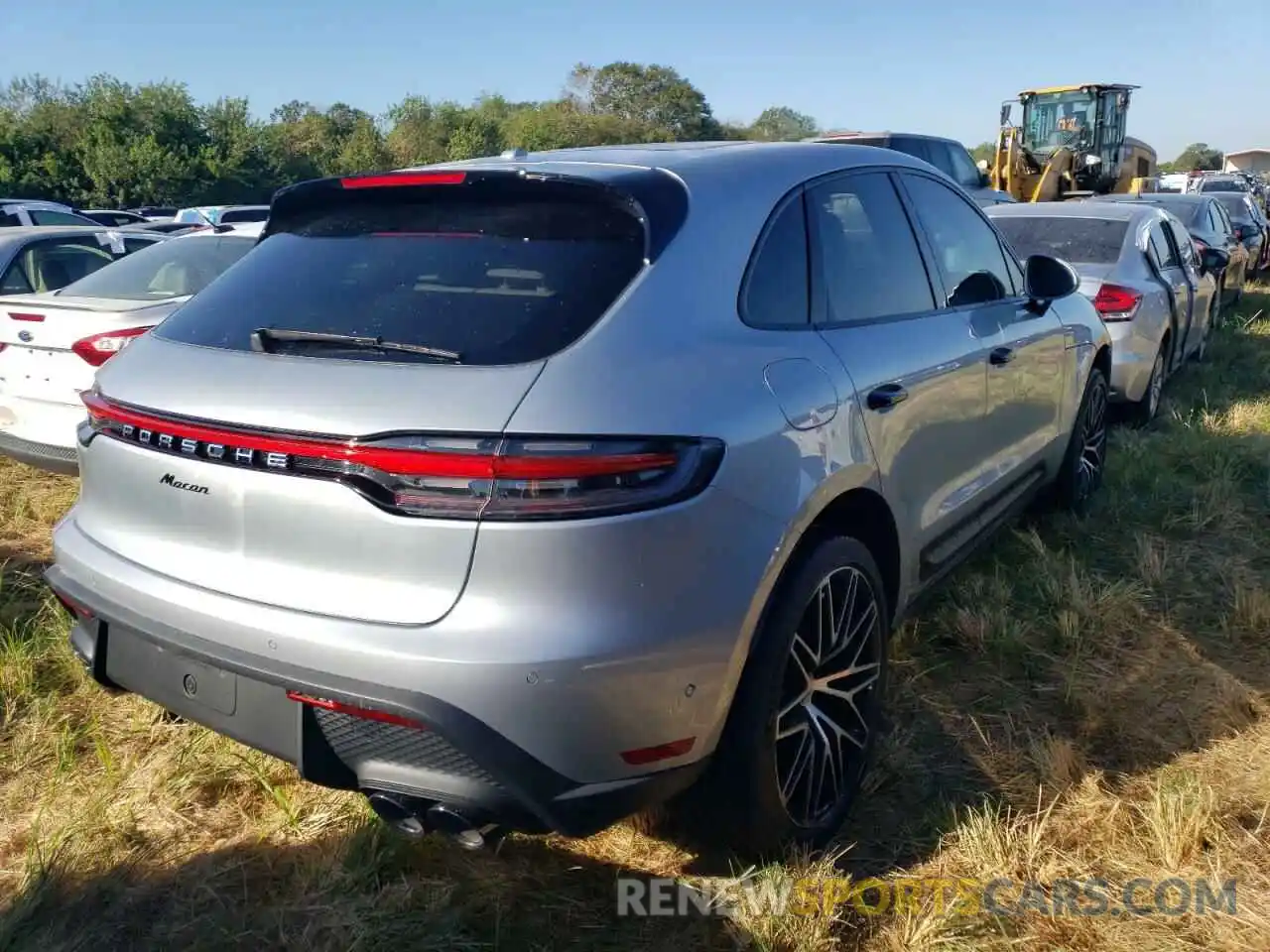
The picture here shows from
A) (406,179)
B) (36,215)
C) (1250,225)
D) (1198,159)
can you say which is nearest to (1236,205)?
(1250,225)

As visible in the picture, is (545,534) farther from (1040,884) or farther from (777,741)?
(1040,884)

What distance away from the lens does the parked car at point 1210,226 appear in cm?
1142

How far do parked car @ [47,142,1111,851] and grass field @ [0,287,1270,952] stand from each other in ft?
1.13

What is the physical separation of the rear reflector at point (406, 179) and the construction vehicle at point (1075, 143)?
17.7m

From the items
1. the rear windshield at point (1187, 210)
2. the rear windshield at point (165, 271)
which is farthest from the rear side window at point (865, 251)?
the rear windshield at point (1187, 210)

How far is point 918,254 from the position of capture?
3396 millimetres

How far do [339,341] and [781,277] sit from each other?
1.08 m

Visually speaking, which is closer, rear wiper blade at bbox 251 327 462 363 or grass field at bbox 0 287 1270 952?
rear wiper blade at bbox 251 327 462 363

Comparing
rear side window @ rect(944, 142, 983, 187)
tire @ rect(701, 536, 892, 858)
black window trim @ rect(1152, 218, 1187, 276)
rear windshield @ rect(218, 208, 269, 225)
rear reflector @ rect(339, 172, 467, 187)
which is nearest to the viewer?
Answer: tire @ rect(701, 536, 892, 858)

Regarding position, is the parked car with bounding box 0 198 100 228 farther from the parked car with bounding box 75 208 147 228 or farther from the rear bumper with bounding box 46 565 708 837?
the rear bumper with bounding box 46 565 708 837

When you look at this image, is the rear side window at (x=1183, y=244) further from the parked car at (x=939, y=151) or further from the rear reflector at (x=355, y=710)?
the rear reflector at (x=355, y=710)

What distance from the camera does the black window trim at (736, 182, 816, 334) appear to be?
244cm

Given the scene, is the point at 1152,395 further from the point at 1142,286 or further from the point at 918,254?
the point at 918,254
